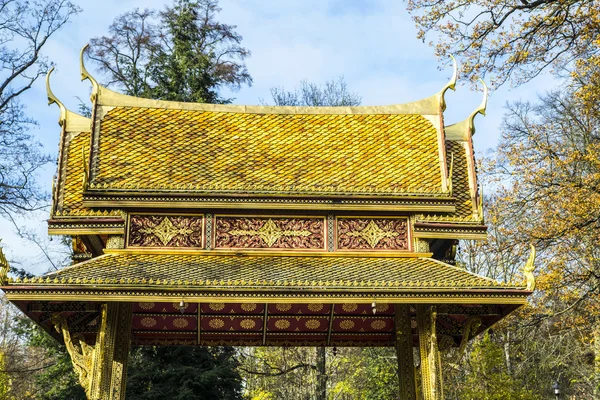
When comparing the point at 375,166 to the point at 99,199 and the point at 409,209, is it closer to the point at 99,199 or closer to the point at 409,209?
the point at 409,209

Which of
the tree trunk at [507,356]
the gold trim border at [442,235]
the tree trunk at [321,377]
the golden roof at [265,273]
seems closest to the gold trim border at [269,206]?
the gold trim border at [442,235]

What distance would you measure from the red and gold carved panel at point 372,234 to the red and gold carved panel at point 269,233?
36 cm

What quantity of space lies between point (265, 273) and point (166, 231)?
2136 mm

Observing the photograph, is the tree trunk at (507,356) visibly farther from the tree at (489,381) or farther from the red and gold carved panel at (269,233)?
the red and gold carved panel at (269,233)

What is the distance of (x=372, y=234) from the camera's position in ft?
41.9

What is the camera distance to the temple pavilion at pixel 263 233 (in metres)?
11.0

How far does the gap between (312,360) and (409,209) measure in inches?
865

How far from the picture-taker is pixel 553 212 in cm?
1922

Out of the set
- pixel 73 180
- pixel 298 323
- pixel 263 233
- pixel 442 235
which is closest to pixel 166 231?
pixel 263 233

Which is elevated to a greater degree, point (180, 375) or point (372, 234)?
point (372, 234)

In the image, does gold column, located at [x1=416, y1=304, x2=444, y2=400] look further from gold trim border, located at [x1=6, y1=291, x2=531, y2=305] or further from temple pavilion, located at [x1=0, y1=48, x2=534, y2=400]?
gold trim border, located at [x1=6, y1=291, x2=531, y2=305]

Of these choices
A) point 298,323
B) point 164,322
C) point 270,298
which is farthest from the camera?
point 298,323

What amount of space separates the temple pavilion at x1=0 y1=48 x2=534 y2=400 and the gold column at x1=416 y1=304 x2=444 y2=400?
2 cm

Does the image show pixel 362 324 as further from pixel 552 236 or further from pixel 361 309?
pixel 552 236
